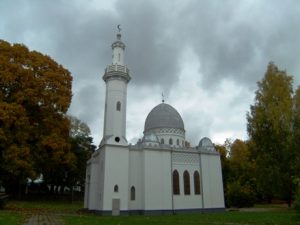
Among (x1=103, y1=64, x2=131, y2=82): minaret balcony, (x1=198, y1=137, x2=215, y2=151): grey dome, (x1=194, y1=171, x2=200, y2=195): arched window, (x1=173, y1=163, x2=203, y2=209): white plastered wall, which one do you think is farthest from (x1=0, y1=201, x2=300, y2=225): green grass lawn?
(x1=103, y1=64, x2=131, y2=82): minaret balcony

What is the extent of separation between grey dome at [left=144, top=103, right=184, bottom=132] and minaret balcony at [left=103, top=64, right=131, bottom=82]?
6.42 meters

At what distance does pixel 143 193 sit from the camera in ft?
81.0

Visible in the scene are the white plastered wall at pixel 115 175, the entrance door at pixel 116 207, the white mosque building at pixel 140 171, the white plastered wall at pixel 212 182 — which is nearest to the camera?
the entrance door at pixel 116 207

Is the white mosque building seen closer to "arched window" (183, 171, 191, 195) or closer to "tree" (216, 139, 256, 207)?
"arched window" (183, 171, 191, 195)

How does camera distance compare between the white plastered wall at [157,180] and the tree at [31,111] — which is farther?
the white plastered wall at [157,180]

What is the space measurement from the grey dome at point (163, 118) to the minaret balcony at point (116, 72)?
6423 millimetres

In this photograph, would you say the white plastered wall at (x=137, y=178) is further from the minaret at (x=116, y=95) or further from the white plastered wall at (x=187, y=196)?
the white plastered wall at (x=187, y=196)

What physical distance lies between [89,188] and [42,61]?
11803 millimetres

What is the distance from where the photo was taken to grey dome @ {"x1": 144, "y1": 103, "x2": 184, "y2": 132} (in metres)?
31.9

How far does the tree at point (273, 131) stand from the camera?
73.1ft

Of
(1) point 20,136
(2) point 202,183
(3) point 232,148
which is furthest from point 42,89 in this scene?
(3) point 232,148

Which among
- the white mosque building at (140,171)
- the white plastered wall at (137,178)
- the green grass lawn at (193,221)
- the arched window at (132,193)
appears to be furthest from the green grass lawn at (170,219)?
the arched window at (132,193)

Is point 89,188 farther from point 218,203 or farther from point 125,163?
point 218,203

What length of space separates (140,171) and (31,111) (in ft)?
33.0
